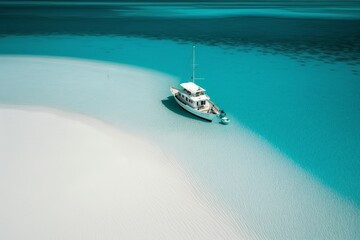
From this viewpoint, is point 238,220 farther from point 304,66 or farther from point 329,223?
point 304,66

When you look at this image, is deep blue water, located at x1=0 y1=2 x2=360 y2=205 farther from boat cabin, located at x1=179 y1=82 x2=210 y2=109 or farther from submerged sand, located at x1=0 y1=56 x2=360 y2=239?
boat cabin, located at x1=179 y1=82 x2=210 y2=109

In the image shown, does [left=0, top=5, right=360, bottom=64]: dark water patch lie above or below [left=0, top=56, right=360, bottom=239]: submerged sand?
above

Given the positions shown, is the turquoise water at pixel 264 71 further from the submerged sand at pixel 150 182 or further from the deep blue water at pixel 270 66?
the submerged sand at pixel 150 182

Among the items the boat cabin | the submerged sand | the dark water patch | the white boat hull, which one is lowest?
the submerged sand

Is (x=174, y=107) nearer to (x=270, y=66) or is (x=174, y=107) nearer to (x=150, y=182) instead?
(x=150, y=182)

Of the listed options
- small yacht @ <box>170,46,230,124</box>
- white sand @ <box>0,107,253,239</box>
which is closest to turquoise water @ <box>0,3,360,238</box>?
small yacht @ <box>170,46,230,124</box>

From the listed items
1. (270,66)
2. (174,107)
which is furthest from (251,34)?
(174,107)
